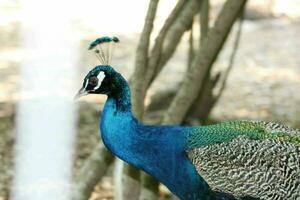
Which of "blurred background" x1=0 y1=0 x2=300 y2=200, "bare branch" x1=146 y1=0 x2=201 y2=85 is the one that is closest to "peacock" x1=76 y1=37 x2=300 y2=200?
"bare branch" x1=146 y1=0 x2=201 y2=85

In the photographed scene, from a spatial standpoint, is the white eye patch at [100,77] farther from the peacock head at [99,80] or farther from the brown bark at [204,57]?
the brown bark at [204,57]

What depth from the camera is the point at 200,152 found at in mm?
2324

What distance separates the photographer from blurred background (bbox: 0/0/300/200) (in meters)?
4.05

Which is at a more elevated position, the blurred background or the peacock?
the peacock

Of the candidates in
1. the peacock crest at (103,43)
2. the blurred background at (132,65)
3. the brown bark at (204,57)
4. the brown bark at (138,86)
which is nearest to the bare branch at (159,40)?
the brown bark at (138,86)

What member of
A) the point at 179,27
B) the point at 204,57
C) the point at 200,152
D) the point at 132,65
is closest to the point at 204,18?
the point at 179,27

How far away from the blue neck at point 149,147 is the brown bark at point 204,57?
672mm

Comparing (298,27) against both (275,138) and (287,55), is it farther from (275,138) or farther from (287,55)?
(275,138)

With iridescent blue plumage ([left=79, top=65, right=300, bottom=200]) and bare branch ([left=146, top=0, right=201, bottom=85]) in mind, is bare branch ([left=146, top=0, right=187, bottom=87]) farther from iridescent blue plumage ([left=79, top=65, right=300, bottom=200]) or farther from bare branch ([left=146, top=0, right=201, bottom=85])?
iridescent blue plumage ([left=79, top=65, right=300, bottom=200])

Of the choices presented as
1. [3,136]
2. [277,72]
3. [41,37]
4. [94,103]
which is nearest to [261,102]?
[277,72]

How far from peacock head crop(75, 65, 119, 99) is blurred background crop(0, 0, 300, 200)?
1156mm

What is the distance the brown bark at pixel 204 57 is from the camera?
292 cm

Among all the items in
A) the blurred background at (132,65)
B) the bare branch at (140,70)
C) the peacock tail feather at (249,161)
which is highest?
the bare branch at (140,70)

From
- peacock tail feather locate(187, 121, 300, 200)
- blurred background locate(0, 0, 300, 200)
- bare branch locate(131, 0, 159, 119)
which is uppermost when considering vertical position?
bare branch locate(131, 0, 159, 119)
